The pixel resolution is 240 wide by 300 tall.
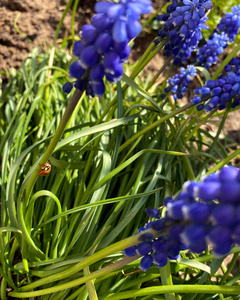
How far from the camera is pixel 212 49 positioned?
7.95 ft

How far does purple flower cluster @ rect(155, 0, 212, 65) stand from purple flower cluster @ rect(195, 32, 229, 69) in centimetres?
40

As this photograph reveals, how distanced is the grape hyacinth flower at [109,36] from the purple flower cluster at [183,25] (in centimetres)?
89

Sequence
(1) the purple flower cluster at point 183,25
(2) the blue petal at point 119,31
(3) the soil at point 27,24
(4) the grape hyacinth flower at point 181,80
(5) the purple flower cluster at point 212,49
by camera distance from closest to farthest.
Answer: (2) the blue petal at point 119,31
(1) the purple flower cluster at point 183,25
(4) the grape hyacinth flower at point 181,80
(5) the purple flower cluster at point 212,49
(3) the soil at point 27,24

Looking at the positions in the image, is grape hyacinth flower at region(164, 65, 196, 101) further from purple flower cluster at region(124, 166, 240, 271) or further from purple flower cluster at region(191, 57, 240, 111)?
purple flower cluster at region(124, 166, 240, 271)

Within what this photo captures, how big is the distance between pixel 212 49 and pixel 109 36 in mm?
1647

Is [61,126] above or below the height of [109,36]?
below

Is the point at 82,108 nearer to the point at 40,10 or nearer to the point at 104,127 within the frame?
the point at 104,127

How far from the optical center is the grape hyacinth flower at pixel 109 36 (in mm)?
950

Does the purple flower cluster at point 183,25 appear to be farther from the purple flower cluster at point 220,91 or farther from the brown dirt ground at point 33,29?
the brown dirt ground at point 33,29

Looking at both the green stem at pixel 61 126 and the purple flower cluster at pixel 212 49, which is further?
the purple flower cluster at pixel 212 49

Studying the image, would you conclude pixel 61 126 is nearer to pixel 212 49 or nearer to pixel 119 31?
pixel 119 31

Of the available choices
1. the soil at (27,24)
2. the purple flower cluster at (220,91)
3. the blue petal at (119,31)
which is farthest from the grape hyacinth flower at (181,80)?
the soil at (27,24)

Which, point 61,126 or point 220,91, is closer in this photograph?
point 61,126

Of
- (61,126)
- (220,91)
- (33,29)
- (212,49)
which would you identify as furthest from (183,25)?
(33,29)
